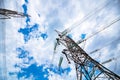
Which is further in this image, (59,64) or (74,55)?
(59,64)

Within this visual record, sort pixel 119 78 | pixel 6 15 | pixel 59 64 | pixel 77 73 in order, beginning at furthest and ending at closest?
1. pixel 59 64
2. pixel 119 78
3. pixel 77 73
4. pixel 6 15

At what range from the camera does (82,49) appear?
1287 inches

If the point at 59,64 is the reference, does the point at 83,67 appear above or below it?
below

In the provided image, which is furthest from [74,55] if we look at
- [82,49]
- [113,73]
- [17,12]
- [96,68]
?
[17,12]

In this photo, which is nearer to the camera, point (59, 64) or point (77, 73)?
point (77, 73)

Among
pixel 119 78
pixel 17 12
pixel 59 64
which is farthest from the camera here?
pixel 59 64

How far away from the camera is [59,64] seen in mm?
37688

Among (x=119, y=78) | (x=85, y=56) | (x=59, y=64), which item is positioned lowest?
(x=119, y=78)

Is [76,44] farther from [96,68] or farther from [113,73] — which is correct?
[113,73]

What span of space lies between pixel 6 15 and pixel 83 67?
13020 millimetres

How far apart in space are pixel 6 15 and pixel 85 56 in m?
12.6

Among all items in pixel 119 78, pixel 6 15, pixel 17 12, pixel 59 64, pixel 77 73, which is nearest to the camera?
pixel 6 15

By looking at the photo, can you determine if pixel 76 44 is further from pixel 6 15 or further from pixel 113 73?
pixel 6 15

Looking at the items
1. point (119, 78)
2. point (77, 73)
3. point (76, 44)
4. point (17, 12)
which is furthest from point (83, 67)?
point (17, 12)
